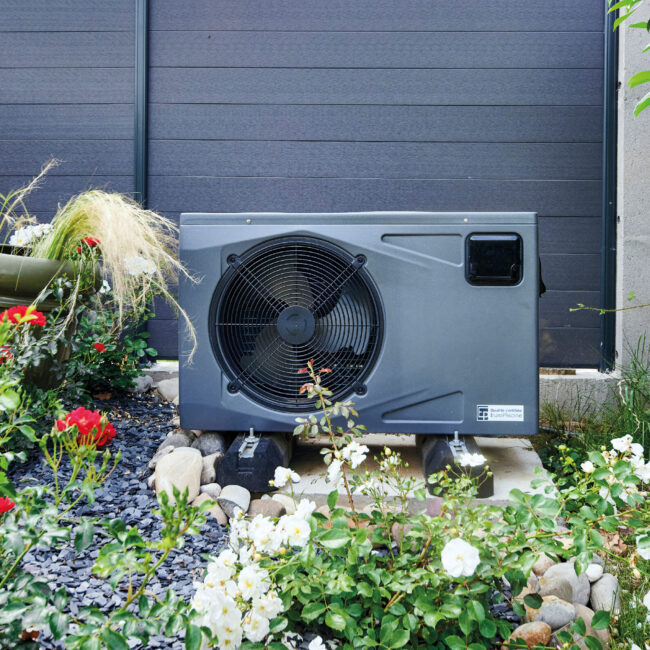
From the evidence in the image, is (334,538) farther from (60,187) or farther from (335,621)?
(60,187)

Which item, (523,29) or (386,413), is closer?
(386,413)

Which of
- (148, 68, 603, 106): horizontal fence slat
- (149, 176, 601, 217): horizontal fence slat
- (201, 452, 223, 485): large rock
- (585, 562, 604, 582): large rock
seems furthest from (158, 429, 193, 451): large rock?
(148, 68, 603, 106): horizontal fence slat

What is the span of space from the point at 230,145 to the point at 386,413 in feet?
5.30

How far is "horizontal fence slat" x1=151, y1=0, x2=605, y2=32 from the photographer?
8.39 feet

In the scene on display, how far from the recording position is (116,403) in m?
2.07

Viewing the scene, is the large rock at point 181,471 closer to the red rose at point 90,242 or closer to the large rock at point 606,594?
the red rose at point 90,242

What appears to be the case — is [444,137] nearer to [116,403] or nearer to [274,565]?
[116,403]

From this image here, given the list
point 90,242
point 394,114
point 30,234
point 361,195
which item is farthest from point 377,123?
point 30,234

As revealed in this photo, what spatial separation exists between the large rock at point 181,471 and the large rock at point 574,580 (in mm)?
855

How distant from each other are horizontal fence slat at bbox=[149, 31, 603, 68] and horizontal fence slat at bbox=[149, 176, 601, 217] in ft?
1.74

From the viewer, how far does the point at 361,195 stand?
2609mm

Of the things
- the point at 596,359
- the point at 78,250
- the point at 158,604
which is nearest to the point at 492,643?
the point at 158,604

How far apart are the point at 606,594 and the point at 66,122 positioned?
277 centimetres

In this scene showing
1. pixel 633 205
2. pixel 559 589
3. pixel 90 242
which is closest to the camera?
pixel 559 589
